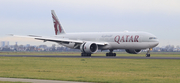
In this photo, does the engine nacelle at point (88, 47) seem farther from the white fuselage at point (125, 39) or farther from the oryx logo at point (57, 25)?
the oryx logo at point (57, 25)

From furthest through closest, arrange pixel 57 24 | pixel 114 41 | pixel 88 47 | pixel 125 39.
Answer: pixel 57 24, pixel 114 41, pixel 125 39, pixel 88 47

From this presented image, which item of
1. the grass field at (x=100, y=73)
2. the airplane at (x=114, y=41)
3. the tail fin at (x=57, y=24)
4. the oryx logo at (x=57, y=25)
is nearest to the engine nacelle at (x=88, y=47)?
the airplane at (x=114, y=41)

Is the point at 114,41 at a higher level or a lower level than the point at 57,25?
lower

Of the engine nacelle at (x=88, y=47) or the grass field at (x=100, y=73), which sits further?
the engine nacelle at (x=88, y=47)

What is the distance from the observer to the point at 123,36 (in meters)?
63.1

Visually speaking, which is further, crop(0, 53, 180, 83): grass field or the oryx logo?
the oryx logo

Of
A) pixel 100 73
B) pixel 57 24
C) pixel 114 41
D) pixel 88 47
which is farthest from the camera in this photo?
pixel 57 24

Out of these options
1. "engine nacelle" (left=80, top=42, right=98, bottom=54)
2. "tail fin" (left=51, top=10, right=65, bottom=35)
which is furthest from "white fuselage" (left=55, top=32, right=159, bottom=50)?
"tail fin" (left=51, top=10, right=65, bottom=35)

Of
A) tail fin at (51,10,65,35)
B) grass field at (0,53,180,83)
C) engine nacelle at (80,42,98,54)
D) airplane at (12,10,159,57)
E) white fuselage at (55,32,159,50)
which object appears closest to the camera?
grass field at (0,53,180,83)

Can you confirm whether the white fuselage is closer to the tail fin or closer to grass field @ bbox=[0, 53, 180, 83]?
the tail fin

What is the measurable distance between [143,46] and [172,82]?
39.2 m

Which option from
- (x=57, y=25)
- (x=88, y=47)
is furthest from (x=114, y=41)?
(x=57, y=25)

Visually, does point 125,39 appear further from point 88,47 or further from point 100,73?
point 100,73

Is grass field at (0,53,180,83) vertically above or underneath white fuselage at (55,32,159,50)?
underneath
